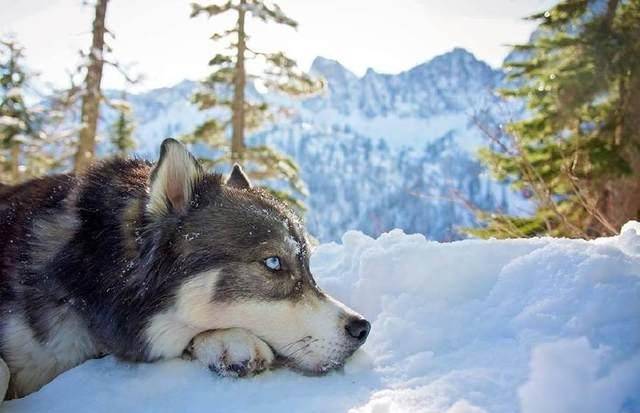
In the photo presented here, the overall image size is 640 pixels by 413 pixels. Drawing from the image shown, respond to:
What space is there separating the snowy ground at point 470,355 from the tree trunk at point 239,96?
15.3 meters

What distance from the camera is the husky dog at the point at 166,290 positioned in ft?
9.21

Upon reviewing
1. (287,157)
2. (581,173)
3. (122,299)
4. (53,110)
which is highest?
(53,110)

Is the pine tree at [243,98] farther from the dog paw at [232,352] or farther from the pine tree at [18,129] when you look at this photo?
the dog paw at [232,352]

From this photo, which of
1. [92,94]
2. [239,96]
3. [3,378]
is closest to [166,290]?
[3,378]

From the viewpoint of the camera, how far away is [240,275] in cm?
288

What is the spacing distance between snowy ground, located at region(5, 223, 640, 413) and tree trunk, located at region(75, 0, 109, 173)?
14.9 metres

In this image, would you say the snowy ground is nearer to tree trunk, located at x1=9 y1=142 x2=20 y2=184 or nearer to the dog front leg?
the dog front leg

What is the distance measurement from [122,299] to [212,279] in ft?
1.72

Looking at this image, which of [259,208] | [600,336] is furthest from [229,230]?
[600,336]

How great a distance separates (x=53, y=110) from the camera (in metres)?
16.7

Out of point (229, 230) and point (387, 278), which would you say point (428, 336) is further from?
point (229, 230)

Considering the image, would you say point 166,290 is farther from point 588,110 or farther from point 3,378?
point 588,110

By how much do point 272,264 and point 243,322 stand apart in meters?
0.38

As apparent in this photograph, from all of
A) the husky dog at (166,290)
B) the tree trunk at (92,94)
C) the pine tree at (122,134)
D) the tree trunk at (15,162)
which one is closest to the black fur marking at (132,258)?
the husky dog at (166,290)
